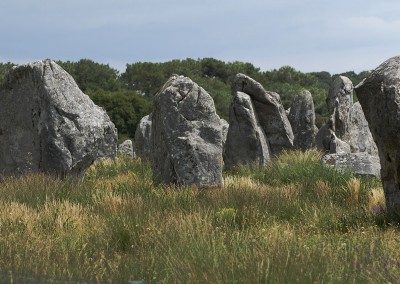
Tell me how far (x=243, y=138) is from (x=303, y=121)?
224 inches

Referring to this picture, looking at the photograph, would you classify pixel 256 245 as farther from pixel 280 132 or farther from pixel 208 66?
pixel 208 66

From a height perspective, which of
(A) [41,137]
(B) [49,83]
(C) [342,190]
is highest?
(B) [49,83]

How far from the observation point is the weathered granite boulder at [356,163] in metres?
16.1

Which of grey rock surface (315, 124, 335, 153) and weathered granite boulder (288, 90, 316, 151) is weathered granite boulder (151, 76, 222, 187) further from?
weathered granite boulder (288, 90, 316, 151)

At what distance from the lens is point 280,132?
2227 cm

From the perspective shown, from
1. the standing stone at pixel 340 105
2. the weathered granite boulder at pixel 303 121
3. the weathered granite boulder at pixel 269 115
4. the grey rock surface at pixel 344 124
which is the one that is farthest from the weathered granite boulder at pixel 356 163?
the weathered granite boulder at pixel 303 121

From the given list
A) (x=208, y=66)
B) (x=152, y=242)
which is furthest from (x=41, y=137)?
(x=208, y=66)

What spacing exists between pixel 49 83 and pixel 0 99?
64.3 inches

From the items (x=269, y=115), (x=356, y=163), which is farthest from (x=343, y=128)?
(x=356, y=163)

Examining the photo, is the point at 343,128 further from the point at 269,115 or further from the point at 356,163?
the point at 356,163

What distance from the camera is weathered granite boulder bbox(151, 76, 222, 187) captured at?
1343 cm

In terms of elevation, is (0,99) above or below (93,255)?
above

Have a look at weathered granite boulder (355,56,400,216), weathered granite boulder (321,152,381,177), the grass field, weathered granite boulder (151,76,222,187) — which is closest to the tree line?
weathered granite boulder (321,152,381,177)

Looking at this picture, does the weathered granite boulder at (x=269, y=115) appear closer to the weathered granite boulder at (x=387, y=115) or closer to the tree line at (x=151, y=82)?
the weathered granite boulder at (x=387, y=115)
